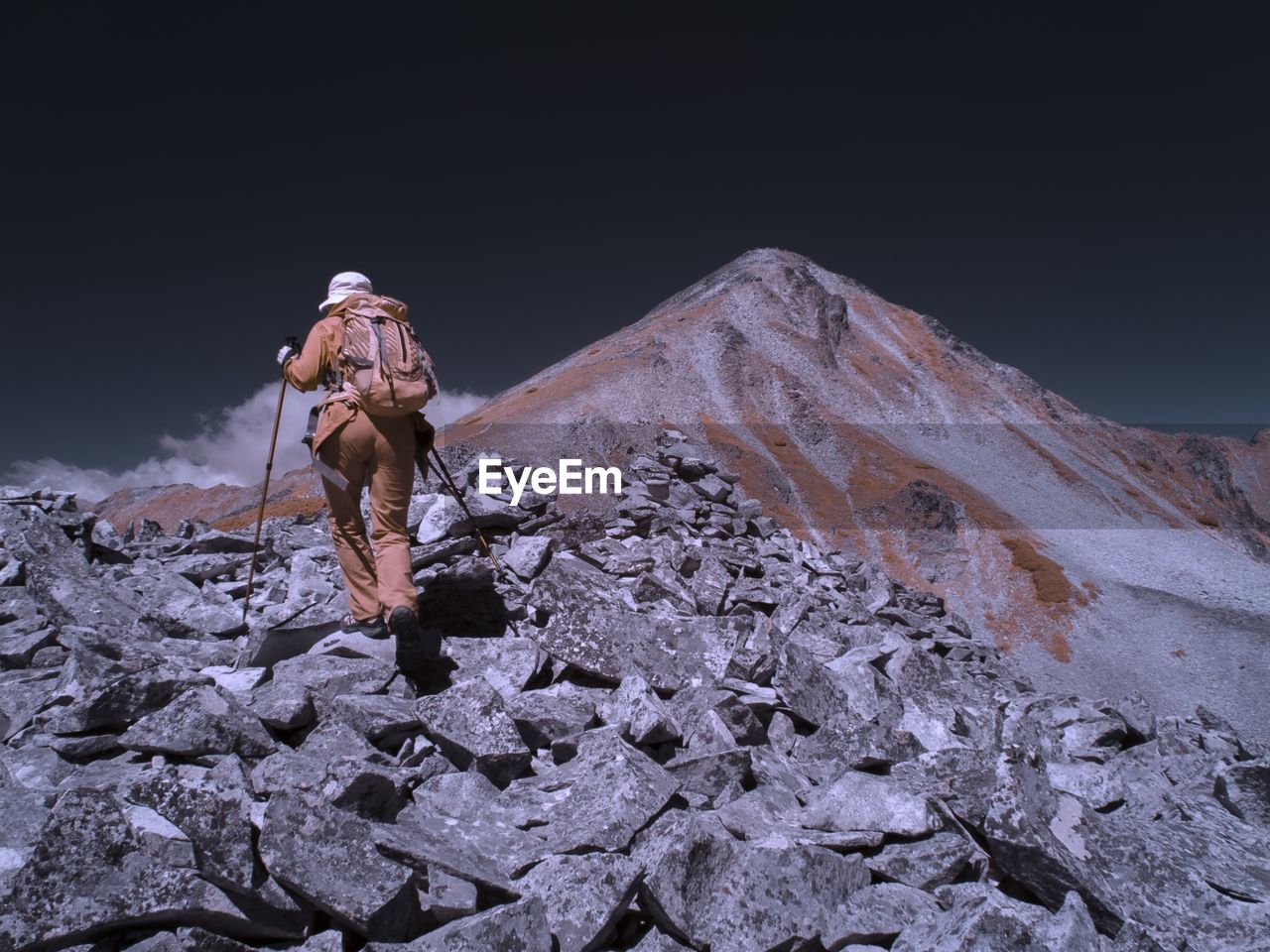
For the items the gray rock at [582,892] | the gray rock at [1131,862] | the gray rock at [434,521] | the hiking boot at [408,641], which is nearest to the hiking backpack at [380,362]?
the hiking boot at [408,641]

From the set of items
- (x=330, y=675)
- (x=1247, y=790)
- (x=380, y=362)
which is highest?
(x=380, y=362)

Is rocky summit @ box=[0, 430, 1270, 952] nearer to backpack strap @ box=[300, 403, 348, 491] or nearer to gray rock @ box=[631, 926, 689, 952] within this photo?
gray rock @ box=[631, 926, 689, 952]

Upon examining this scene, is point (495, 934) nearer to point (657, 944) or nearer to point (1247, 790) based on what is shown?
point (657, 944)

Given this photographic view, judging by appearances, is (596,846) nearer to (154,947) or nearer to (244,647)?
(154,947)

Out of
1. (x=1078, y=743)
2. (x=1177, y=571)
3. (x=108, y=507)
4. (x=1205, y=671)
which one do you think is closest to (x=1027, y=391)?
(x=1177, y=571)

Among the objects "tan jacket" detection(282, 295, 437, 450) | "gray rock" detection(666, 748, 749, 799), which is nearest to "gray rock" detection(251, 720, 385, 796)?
"gray rock" detection(666, 748, 749, 799)

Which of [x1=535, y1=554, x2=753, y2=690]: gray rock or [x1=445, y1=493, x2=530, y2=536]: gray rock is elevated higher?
[x1=445, y1=493, x2=530, y2=536]: gray rock

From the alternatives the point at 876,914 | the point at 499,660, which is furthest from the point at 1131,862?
the point at 499,660
